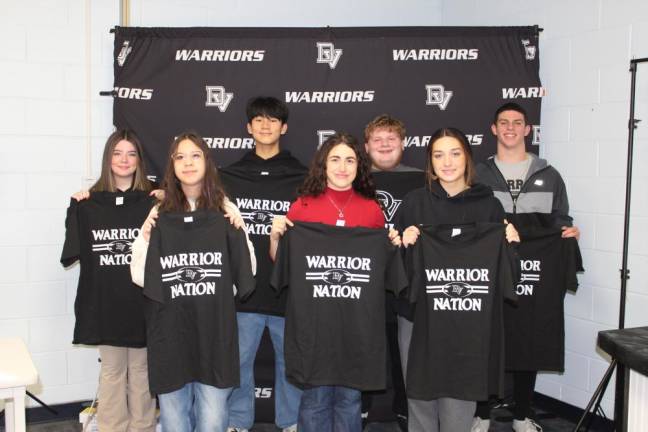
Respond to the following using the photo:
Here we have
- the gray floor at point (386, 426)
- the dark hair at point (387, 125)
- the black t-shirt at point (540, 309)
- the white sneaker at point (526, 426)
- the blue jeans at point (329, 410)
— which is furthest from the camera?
the gray floor at point (386, 426)

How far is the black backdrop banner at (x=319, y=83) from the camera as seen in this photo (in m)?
3.87

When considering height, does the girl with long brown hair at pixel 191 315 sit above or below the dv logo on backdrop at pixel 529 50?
below

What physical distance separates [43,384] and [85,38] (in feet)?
6.86

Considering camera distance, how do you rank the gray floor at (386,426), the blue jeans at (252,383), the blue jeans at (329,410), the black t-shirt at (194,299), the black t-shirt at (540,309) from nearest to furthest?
1. the black t-shirt at (194,299)
2. the blue jeans at (329,410)
3. the blue jeans at (252,383)
4. the black t-shirt at (540,309)
5. the gray floor at (386,426)

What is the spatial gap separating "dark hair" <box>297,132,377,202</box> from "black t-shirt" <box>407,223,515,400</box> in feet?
1.27

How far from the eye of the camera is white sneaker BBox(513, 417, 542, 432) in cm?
363

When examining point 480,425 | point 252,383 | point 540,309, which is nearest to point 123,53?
point 252,383

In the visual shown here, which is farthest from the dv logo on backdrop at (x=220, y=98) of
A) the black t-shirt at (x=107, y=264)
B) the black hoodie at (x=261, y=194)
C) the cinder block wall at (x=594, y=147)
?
the cinder block wall at (x=594, y=147)

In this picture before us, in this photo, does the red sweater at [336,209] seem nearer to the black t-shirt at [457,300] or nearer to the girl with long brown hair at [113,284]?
the black t-shirt at [457,300]

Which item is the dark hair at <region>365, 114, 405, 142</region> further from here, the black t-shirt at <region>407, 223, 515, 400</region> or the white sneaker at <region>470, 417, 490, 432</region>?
the white sneaker at <region>470, 417, 490, 432</region>

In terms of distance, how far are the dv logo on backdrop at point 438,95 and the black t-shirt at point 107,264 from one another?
1853 millimetres

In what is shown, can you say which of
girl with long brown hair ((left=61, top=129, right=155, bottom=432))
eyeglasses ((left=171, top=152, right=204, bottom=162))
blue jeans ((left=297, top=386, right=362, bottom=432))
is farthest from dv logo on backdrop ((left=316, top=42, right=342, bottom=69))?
blue jeans ((left=297, top=386, right=362, bottom=432))

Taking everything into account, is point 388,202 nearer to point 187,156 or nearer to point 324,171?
point 324,171

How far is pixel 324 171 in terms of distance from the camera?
2930mm
